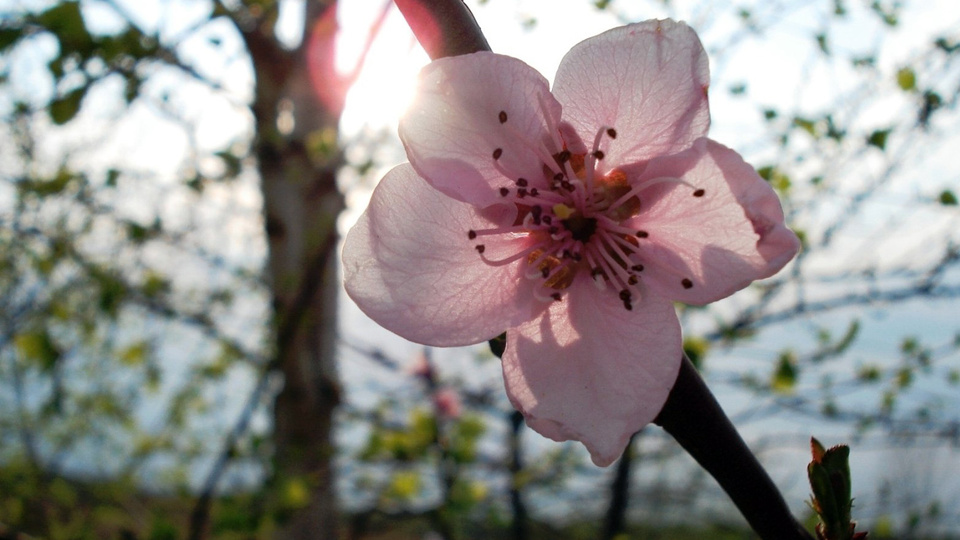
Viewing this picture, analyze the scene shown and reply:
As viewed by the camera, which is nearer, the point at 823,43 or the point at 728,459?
the point at 728,459

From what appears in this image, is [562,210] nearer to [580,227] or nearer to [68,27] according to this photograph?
[580,227]

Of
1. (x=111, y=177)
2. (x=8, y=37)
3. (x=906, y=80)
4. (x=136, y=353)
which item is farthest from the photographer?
(x=136, y=353)

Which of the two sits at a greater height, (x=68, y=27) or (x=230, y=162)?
(x=230, y=162)

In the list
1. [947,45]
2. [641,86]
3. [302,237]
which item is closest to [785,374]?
[947,45]

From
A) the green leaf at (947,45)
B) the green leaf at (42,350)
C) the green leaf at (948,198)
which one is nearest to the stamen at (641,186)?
the green leaf at (948,198)

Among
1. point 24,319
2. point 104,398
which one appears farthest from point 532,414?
point 104,398

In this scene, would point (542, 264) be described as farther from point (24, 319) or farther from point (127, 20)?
point (24, 319)
